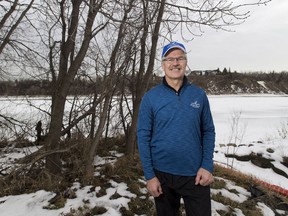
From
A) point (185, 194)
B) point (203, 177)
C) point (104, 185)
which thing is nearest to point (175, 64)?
point (203, 177)

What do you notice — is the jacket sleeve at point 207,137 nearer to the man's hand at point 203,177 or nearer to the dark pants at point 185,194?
the man's hand at point 203,177

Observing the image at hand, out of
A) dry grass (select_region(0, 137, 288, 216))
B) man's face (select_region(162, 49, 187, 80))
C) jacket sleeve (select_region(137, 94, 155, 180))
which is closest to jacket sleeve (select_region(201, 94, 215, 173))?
man's face (select_region(162, 49, 187, 80))

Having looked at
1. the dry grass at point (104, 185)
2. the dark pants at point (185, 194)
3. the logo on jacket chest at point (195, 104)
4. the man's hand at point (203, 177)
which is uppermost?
the logo on jacket chest at point (195, 104)

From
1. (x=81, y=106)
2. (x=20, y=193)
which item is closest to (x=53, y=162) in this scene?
(x=20, y=193)

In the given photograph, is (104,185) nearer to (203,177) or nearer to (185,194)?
(185,194)

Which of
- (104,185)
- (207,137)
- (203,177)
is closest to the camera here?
(203,177)

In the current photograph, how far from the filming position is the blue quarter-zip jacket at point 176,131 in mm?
2475

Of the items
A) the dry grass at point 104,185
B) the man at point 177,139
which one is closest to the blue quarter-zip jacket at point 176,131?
the man at point 177,139

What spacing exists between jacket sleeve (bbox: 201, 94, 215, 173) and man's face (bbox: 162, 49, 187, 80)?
11.8 inches

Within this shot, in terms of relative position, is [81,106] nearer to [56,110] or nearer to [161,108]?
[56,110]

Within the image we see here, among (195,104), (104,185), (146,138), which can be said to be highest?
(195,104)

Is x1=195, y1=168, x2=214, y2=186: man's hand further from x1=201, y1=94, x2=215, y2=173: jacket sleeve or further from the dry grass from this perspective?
the dry grass

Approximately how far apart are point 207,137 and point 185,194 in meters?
0.48

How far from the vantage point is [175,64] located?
2535 millimetres
